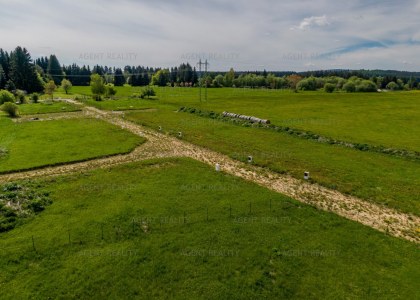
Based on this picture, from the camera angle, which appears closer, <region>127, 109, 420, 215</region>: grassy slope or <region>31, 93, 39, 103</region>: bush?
<region>127, 109, 420, 215</region>: grassy slope

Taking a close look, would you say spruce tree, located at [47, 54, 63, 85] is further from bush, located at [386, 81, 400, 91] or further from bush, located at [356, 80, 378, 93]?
bush, located at [386, 81, 400, 91]

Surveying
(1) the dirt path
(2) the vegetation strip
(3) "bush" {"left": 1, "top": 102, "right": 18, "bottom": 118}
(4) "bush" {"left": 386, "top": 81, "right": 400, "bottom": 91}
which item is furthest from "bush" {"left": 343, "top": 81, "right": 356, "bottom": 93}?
(3) "bush" {"left": 1, "top": 102, "right": 18, "bottom": 118}

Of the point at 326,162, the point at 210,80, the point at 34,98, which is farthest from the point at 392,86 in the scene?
the point at 34,98

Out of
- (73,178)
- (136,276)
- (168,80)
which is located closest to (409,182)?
(136,276)

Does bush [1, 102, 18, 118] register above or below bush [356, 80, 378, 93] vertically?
below

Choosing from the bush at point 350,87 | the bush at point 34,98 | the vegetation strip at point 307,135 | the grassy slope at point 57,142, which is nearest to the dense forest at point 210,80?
the bush at point 350,87
